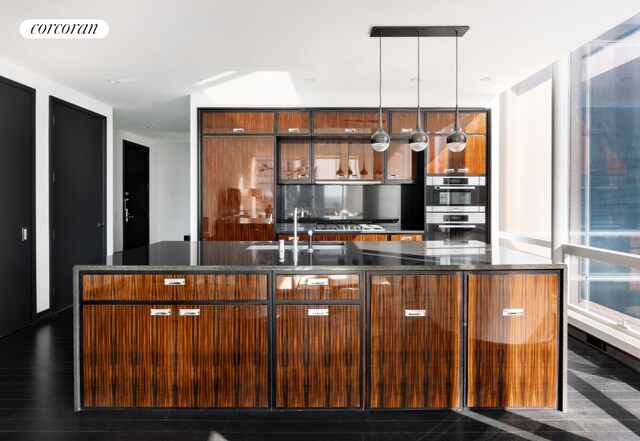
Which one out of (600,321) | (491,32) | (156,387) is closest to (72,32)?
(156,387)

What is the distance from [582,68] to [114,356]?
458cm

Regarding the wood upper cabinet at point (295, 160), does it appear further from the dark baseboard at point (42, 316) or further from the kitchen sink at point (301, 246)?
the dark baseboard at point (42, 316)

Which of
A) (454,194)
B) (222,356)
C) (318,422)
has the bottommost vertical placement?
(318,422)

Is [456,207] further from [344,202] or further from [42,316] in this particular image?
[42,316]

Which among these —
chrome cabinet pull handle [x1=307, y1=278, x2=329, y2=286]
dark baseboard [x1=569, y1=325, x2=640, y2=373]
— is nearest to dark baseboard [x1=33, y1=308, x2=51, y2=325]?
chrome cabinet pull handle [x1=307, y1=278, x2=329, y2=286]

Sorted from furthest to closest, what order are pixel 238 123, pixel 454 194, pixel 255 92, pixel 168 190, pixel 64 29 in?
pixel 168 190 → pixel 454 194 → pixel 238 123 → pixel 255 92 → pixel 64 29

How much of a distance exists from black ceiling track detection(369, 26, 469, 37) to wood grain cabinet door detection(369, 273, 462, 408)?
6.24ft

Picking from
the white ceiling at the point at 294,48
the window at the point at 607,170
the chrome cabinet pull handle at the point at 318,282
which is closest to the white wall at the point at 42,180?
the white ceiling at the point at 294,48

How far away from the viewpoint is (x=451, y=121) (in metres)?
5.48

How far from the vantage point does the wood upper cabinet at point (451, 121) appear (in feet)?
18.0

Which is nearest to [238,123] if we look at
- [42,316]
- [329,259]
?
[42,316]

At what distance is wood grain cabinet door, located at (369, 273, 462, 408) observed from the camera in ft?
8.32

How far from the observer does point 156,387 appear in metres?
2.54

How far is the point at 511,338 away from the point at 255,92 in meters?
3.87
